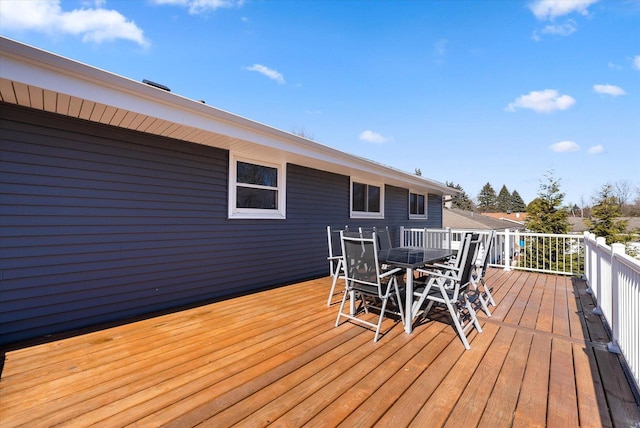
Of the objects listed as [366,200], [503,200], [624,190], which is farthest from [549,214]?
[503,200]

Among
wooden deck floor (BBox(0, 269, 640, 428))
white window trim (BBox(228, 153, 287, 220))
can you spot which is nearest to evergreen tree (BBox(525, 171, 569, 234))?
wooden deck floor (BBox(0, 269, 640, 428))

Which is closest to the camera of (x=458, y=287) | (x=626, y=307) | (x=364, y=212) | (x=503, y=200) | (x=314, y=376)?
(x=314, y=376)

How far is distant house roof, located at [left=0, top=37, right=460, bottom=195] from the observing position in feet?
7.44

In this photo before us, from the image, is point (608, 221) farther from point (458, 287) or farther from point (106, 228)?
point (106, 228)

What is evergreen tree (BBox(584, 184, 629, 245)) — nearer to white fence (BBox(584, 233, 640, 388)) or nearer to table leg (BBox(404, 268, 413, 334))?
white fence (BBox(584, 233, 640, 388))

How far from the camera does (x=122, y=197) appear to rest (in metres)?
3.51

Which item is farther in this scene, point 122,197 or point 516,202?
point 516,202

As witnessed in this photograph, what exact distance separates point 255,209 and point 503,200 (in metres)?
65.9

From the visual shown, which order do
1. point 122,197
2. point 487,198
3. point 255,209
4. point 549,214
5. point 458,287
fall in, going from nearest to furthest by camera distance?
point 458,287, point 122,197, point 255,209, point 549,214, point 487,198

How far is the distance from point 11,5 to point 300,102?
11481 millimetres

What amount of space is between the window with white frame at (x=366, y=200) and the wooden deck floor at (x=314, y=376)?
4.37m

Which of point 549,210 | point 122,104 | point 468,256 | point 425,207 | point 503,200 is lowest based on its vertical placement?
point 468,256

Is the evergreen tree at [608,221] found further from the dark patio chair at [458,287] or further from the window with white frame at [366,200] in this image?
the dark patio chair at [458,287]

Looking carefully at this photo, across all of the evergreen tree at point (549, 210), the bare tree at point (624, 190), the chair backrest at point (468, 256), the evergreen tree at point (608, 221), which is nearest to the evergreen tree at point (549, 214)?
the evergreen tree at point (549, 210)
